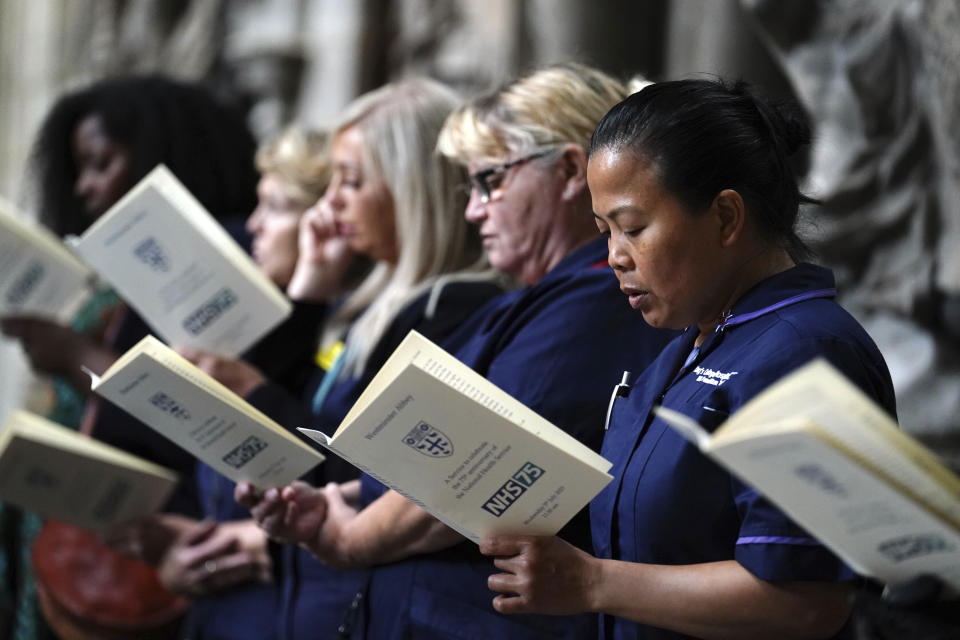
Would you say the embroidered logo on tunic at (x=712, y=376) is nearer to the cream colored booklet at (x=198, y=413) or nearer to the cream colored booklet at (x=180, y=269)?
the cream colored booklet at (x=198, y=413)

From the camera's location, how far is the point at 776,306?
1500mm

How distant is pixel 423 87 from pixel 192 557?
45.7 inches

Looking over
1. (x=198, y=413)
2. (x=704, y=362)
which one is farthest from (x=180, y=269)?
(x=704, y=362)

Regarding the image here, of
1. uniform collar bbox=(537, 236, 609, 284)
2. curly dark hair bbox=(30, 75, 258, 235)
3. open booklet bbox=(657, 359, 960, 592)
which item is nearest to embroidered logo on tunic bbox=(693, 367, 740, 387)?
open booklet bbox=(657, 359, 960, 592)

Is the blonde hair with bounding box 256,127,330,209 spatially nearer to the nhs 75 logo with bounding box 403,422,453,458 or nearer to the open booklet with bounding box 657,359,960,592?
the nhs 75 logo with bounding box 403,422,453,458

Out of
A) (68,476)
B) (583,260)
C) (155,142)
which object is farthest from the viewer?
(155,142)

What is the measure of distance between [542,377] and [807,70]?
156cm

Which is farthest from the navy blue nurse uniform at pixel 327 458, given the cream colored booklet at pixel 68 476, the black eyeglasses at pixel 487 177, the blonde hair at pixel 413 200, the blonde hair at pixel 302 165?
the blonde hair at pixel 302 165

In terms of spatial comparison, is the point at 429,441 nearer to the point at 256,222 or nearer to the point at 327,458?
the point at 327,458

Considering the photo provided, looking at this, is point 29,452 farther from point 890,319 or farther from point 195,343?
point 890,319

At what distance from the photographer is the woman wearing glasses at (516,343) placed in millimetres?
1838

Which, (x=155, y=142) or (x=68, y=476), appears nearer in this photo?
(x=68, y=476)

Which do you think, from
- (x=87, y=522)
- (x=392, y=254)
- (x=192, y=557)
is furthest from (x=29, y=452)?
(x=392, y=254)

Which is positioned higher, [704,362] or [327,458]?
[704,362]
